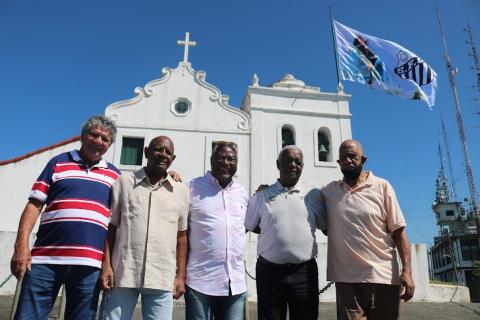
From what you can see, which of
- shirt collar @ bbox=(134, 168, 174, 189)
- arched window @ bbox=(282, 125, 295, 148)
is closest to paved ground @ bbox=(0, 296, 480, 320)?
shirt collar @ bbox=(134, 168, 174, 189)

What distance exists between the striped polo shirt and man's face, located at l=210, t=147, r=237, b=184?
3.38ft

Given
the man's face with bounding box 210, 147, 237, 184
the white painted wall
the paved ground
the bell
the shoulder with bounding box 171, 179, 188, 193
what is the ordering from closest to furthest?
the shoulder with bounding box 171, 179, 188, 193 → the man's face with bounding box 210, 147, 237, 184 → the paved ground → the white painted wall → the bell

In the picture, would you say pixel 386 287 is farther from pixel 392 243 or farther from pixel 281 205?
pixel 281 205

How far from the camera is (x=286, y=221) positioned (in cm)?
355

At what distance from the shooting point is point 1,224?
14.3 m

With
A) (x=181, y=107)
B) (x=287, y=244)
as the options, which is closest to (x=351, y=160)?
(x=287, y=244)

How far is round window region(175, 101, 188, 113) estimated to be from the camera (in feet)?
53.8

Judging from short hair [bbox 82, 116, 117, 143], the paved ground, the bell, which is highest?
the bell

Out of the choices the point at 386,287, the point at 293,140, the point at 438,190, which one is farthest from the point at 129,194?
the point at 438,190

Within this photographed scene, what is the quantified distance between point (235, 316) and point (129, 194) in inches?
57.6

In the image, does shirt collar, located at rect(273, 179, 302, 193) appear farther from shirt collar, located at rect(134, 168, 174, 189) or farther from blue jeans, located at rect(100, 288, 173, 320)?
blue jeans, located at rect(100, 288, 173, 320)

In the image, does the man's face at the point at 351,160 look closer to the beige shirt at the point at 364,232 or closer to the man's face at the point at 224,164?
the beige shirt at the point at 364,232

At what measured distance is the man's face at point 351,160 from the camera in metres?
3.79

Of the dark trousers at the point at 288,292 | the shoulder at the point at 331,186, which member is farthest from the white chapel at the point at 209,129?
the dark trousers at the point at 288,292
